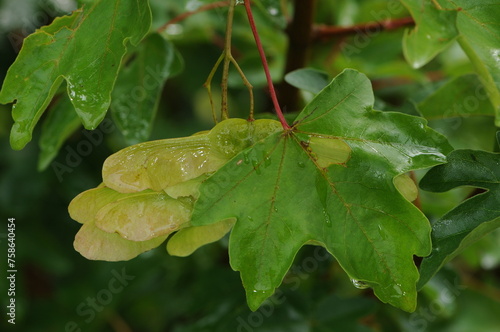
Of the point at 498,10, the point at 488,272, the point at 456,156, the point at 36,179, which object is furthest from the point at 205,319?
the point at 488,272

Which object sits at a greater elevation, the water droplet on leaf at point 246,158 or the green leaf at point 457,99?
the water droplet on leaf at point 246,158

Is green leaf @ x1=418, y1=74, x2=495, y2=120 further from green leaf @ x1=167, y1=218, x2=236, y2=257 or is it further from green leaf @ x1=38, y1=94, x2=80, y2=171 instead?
green leaf @ x1=38, y1=94, x2=80, y2=171

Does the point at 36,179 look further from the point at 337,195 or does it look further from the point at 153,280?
the point at 337,195

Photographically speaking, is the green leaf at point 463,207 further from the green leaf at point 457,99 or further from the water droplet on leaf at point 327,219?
the green leaf at point 457,99

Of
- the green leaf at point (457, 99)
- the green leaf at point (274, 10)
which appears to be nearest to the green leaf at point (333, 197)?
the green leaf at point (457, 99)

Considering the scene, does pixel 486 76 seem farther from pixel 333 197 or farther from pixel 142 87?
pixel 142 87

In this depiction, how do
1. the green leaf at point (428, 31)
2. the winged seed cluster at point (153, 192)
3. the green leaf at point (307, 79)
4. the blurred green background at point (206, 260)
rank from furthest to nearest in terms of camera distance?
the blurred green background at point (206, 260)
the green leaf at point (307, 79)
the green leaf at point (428, 31)
the winged seed cluster at point (153, 192)

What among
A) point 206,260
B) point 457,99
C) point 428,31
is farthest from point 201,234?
point 206,260
